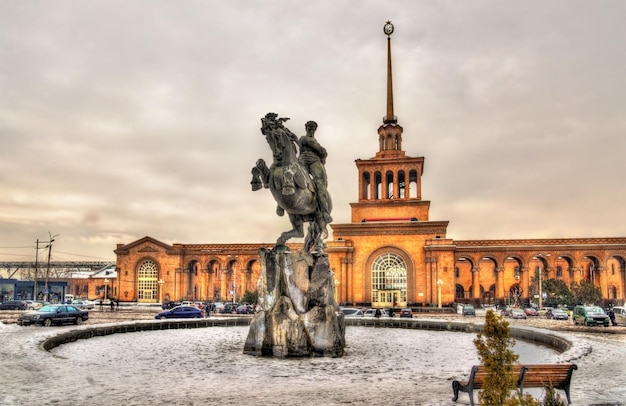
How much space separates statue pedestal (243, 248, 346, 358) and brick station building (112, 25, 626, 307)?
38292mm

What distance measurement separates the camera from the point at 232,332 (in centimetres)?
1758

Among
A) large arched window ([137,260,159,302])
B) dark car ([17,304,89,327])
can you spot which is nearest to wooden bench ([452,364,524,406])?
dark car ([17,304,89,327])

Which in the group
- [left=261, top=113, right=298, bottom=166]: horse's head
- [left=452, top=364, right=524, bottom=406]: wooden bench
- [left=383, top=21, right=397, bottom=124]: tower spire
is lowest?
[left=452, top=364, right=524, bottom=406]: wooden bench

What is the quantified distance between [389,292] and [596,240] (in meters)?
24.0

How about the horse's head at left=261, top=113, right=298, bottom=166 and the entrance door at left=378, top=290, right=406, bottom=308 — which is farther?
the entrance door at left=378, top=290, right=406, bottom=308

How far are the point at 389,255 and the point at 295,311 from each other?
4261cm

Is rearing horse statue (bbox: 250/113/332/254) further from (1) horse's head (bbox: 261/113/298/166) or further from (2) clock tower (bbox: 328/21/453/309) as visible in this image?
(2) clock tower (bbox: 328/21/453/309)

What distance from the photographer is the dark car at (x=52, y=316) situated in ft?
77.2

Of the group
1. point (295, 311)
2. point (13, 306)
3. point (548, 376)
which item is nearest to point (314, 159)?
point (295, 311)

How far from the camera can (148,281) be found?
213 ft

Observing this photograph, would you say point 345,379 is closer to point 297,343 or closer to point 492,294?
point 297,343

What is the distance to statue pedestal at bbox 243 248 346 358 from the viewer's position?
11.0m

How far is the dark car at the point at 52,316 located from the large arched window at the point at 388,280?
31564 mm

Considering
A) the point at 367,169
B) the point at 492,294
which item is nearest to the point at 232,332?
the point at 367,169
